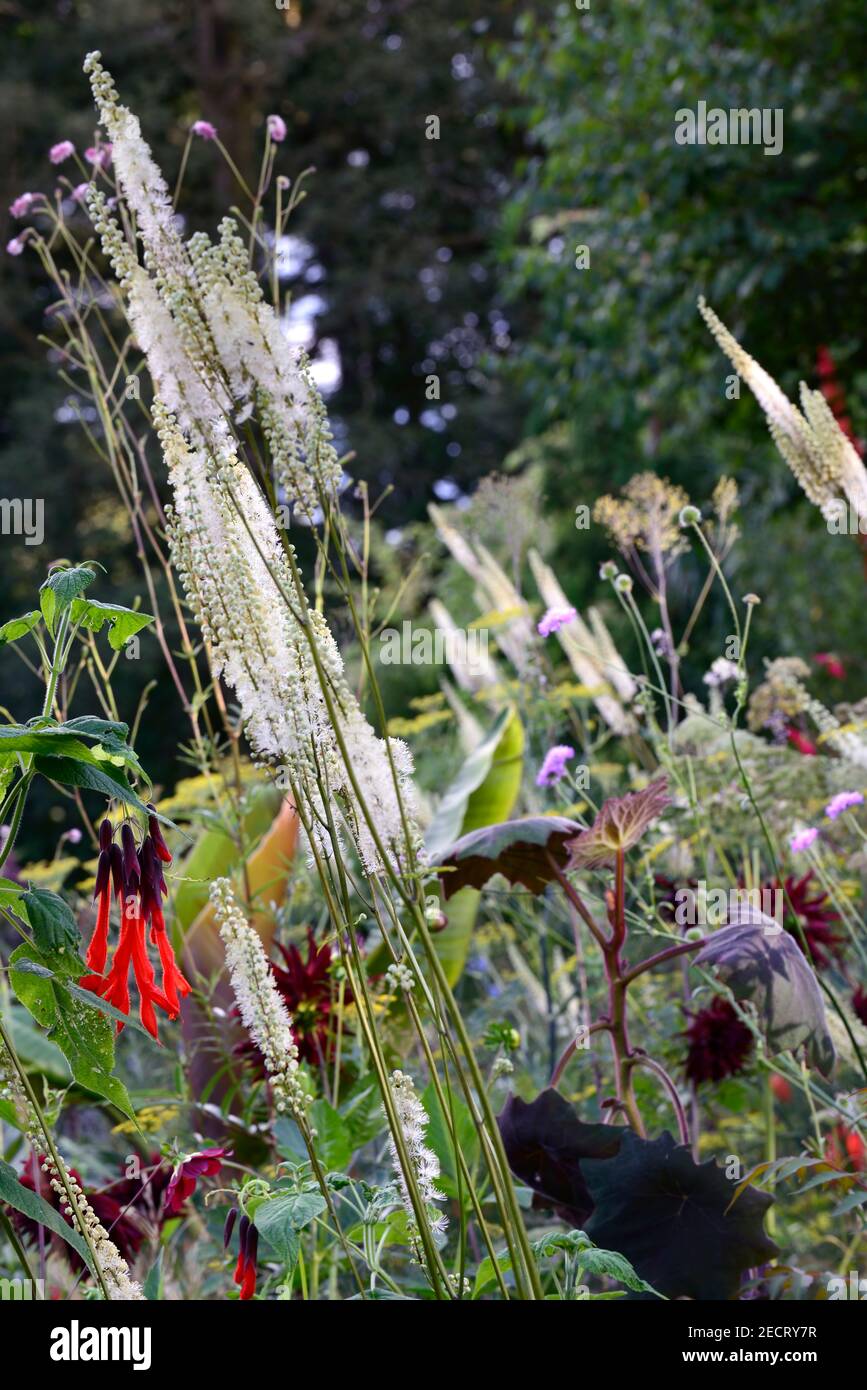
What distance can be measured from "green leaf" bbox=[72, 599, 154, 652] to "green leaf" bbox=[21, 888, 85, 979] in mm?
196

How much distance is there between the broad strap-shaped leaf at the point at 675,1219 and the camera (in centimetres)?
140

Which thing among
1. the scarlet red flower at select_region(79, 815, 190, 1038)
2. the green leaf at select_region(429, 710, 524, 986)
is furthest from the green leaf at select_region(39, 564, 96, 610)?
the green leaf at select_region(429, 710, 524, 986)

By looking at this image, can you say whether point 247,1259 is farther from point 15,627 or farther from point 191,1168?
point 15,627

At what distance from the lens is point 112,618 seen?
1.12 metres

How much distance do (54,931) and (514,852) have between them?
28.3 inches

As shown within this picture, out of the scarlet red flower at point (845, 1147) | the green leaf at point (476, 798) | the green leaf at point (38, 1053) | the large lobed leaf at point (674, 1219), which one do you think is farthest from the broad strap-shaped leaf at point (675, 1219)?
the green leaf at point (38, 1053)

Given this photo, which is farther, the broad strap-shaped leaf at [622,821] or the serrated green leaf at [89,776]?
the broad strap-shaped leaf at [622,821]

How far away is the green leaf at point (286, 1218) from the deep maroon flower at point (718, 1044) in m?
1.08

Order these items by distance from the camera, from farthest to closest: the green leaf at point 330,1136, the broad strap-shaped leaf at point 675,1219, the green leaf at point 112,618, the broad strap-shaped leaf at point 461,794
A: the broad strap-shaped leaf at point 461,794 < the green leaf at point 330,1136 < the broad strap-shaped leaf at point 675,1219 < the green leaf at point 112,618

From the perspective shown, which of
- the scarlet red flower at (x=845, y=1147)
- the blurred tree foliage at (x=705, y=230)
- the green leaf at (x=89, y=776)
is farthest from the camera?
the blurred tree foliage at (x=705, y=230)

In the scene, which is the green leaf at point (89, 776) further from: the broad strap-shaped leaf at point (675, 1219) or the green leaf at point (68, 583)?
the broad strap-shaped leaf at point (675, 1219)

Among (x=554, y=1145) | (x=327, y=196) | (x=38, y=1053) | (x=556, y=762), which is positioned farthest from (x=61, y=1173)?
(x=327, y=196)
